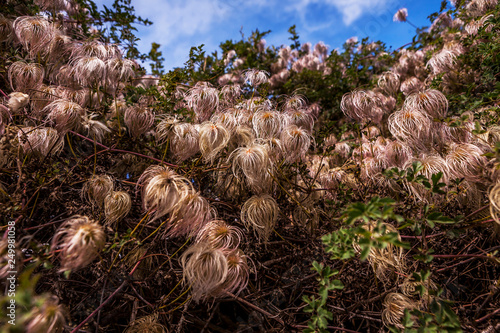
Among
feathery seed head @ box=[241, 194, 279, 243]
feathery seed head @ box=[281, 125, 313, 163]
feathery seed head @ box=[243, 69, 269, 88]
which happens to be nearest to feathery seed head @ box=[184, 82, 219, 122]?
feathery seed head @ box=[243, 69, 269, 88]

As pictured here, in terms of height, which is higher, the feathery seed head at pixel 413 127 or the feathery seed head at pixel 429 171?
the feathery seed head at pixel 413 127

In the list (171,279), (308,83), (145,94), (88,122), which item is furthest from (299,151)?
(308,83)

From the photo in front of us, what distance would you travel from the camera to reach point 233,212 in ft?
6.87

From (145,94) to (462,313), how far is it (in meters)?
2.76

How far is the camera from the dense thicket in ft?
4.35

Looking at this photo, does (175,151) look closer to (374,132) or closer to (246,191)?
(246,191)

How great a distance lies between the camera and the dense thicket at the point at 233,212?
133 cm

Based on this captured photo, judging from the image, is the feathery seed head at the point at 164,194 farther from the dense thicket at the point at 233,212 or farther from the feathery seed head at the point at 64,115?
the feathery seed head at the point at 64,115

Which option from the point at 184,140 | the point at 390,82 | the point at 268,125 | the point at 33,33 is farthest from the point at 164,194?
the point at 390,82

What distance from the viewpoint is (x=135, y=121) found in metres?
2.23

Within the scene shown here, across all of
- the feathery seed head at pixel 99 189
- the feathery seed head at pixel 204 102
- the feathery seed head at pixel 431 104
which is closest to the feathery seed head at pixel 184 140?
the feathery seed head at pixel 204 102

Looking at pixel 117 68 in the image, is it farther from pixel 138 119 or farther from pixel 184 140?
pixel 184 140

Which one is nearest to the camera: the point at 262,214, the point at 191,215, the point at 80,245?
the point at 80,245

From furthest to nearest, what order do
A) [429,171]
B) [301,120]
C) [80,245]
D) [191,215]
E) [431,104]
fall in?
[301,120] → [431,104] → [429,171] → [191,215] → [80,245]
